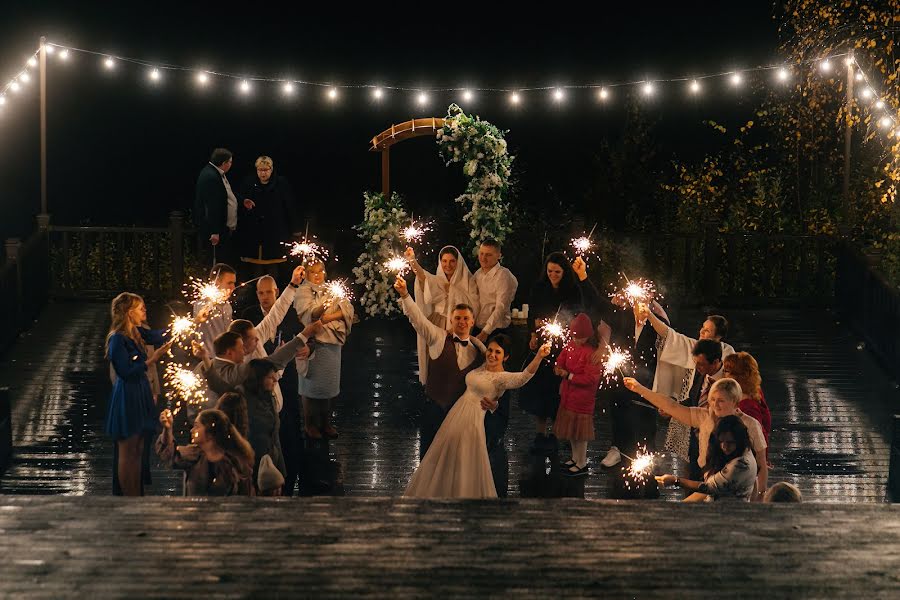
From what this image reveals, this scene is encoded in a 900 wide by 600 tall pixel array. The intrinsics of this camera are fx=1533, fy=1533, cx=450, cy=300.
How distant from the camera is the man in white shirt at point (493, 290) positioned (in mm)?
12469

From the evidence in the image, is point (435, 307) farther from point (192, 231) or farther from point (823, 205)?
point (823, 205)

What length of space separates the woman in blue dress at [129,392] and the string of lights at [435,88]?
20.9ft

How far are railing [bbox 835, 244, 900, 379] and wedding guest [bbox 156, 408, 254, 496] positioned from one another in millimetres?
7719

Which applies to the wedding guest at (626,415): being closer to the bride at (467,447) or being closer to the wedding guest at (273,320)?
the bride at (467,447)

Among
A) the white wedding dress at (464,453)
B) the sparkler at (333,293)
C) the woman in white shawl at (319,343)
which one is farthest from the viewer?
the woman in white shawl at (319,343)

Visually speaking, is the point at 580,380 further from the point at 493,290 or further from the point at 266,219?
the point at 266,219

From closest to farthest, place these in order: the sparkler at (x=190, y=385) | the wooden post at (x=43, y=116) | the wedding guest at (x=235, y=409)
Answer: the wedding guest at (x=235, y=409) < the sparkler at (x=190, y=385) < the wooden post at (x=43, y=116)

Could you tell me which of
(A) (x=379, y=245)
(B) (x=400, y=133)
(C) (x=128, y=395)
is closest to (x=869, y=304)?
(A) (x=379, y=245)

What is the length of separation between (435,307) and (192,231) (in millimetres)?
5416

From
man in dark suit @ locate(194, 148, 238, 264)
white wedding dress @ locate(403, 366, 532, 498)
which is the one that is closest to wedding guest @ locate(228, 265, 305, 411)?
white wedding dress @ locate(403, 366, 532, 498)

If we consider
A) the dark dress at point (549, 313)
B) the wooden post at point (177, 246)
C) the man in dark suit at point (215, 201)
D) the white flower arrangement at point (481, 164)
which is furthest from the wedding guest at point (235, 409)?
the wooden post at point (177, 246)

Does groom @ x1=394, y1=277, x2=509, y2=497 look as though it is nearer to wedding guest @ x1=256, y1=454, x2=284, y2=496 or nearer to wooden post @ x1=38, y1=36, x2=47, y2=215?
wedding guest @ x1=256, y1=454, x2=284, y2=496

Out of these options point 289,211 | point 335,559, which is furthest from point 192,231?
point 335,559

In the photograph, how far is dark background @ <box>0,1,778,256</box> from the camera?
2005 cm
